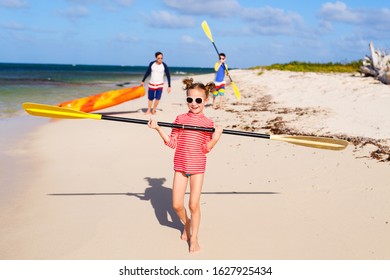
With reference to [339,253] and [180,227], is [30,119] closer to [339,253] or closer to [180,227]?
[180,227]

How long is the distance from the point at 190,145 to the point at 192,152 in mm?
65

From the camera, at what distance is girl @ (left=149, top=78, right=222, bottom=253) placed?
3.42 metres

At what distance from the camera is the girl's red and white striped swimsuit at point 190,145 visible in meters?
3.41

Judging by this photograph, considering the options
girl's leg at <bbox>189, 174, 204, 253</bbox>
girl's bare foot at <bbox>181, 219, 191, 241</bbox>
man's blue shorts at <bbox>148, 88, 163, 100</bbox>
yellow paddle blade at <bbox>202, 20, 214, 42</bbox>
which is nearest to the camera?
girl's leg at <bbox>189, 174, 204, 253</bbox>

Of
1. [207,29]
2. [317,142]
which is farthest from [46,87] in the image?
[317,142]

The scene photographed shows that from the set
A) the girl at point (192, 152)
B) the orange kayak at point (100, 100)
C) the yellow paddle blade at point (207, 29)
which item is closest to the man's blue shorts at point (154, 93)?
the orange kayak at point (100, 100)

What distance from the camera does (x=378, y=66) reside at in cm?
1603

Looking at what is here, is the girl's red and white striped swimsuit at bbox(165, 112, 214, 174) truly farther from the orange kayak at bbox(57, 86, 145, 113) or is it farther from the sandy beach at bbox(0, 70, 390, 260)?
the orange kayak at bbox(57, 86, 145, 113)

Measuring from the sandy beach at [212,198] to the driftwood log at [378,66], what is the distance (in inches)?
269

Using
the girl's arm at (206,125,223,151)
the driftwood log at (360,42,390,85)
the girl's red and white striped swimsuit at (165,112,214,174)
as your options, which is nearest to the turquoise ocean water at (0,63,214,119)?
the girl's red and white striped swimsuit at (165,112,214,174)

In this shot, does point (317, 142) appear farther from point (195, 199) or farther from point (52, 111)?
point (52, 111)

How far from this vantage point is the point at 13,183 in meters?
5.11

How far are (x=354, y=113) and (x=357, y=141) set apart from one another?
2.66 m

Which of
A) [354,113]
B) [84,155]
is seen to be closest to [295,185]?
[84,155]
